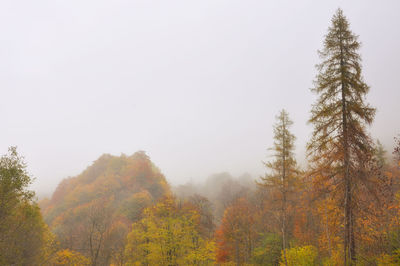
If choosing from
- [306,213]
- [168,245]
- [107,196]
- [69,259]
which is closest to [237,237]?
[306,213]

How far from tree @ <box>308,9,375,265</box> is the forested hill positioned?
28.5 m

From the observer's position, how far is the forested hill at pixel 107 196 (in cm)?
3519

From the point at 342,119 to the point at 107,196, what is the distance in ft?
173

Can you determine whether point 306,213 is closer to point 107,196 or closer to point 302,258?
point 302,258

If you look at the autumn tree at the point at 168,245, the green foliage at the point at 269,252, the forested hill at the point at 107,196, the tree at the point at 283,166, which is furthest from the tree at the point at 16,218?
the green foliage at the point at 269,252

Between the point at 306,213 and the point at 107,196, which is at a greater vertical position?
the point at 306,213

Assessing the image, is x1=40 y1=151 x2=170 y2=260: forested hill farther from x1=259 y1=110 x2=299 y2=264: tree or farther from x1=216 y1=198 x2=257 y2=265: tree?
x1=259 y1=110 x2=299 y2=264: tree

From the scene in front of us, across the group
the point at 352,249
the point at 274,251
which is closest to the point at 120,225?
the point at 274,251

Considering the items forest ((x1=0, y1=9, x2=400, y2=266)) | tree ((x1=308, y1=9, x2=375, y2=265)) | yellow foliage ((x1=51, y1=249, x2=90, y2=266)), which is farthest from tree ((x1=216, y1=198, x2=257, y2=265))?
yellow foliage ((x1=51, y1=249, x2=90, y2=266))

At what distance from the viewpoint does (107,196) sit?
1986 inches

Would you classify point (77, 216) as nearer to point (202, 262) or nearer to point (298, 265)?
point (202, 262)

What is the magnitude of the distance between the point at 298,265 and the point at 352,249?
6.35 metres

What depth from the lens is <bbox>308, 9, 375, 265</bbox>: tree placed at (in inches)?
421

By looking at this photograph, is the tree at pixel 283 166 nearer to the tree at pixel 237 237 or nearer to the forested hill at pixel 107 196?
the tree at pixel 237 237
